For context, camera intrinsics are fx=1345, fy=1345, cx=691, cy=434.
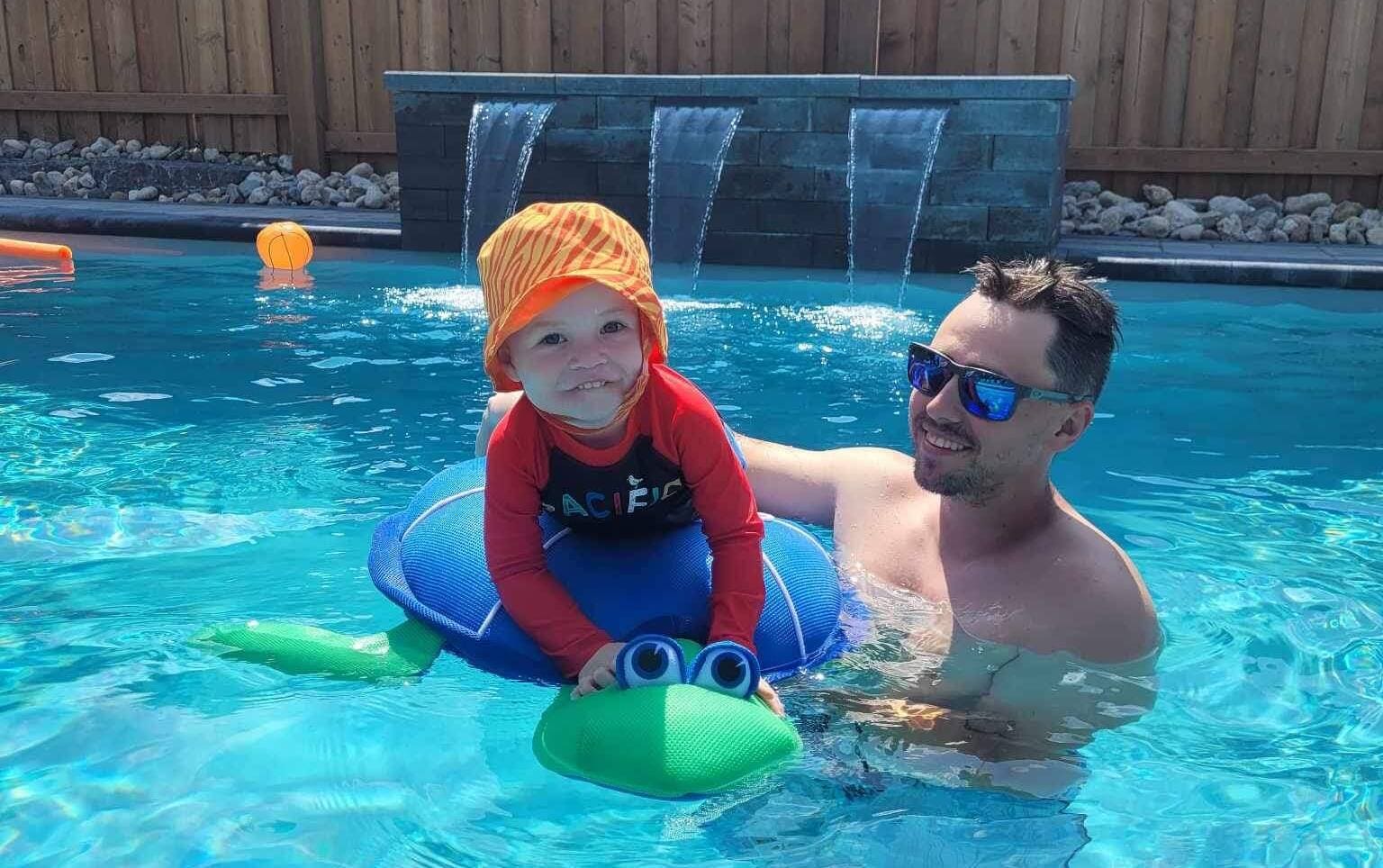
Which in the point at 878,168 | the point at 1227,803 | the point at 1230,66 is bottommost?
the point at 1227,803

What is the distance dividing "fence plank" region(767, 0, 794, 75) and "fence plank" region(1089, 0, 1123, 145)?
251 centimetres

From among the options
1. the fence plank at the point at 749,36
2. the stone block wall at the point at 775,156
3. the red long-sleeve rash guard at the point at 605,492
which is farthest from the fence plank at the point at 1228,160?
the red long-sleeve rash guard at the point at 605,492

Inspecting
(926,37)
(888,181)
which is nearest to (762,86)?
(888,181)

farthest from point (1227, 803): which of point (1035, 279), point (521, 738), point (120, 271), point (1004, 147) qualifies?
point (120, 271)

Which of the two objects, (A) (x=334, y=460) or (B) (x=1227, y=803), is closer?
(B) (x=1227, y=803)

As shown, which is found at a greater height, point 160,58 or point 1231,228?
point 160,58

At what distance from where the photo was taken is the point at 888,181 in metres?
9.13

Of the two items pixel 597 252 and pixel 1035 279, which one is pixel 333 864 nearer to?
pixel 597 252

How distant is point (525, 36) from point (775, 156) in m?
3.66

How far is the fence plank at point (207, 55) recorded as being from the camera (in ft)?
43.1

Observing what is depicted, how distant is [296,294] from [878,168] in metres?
3.96

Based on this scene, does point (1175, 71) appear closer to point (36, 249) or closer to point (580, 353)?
point (36, 249)

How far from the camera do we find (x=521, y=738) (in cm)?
306

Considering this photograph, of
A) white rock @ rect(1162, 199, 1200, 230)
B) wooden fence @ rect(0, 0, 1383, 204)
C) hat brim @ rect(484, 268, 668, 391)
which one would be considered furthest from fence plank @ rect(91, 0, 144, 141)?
hat brim @ rect(484, 268, 668, 391)
